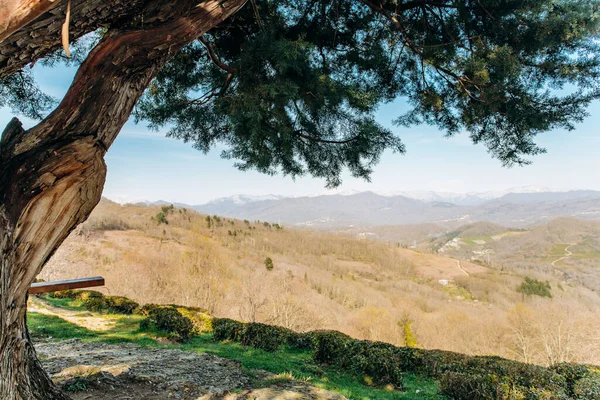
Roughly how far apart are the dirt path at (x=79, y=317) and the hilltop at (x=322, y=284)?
5.78m

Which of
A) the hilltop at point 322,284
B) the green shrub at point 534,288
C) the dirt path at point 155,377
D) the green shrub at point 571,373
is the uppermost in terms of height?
the dirt path at point 155,377

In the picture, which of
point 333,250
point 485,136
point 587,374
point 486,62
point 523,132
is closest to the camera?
point 486,62

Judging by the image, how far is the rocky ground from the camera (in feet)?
8.18

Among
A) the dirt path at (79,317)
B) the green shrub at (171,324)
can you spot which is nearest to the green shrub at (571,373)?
the green shrub at (171,324)

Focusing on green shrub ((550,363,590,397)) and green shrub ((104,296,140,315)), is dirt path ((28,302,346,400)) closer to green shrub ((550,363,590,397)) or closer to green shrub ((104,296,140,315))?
green shrub ((550,363,590,397))

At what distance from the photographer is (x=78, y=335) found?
6176mm

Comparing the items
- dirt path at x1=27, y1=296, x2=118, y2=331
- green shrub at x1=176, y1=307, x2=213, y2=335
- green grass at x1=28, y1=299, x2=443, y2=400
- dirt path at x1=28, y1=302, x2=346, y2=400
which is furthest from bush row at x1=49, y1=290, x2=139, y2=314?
Answer: dirt path at x1=28, y1=302, x2=346, y2=400

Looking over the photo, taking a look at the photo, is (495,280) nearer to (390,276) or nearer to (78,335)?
(390,276)

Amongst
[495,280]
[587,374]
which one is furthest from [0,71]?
[495,280]

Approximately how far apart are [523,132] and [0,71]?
11.4 ft

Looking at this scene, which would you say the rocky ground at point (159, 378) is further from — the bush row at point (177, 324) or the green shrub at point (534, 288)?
the green shrub at point (534, 288)

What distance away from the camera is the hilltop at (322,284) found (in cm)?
1730

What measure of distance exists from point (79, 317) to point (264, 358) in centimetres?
590

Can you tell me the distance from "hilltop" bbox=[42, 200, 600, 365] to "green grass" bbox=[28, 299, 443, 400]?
6.52m
